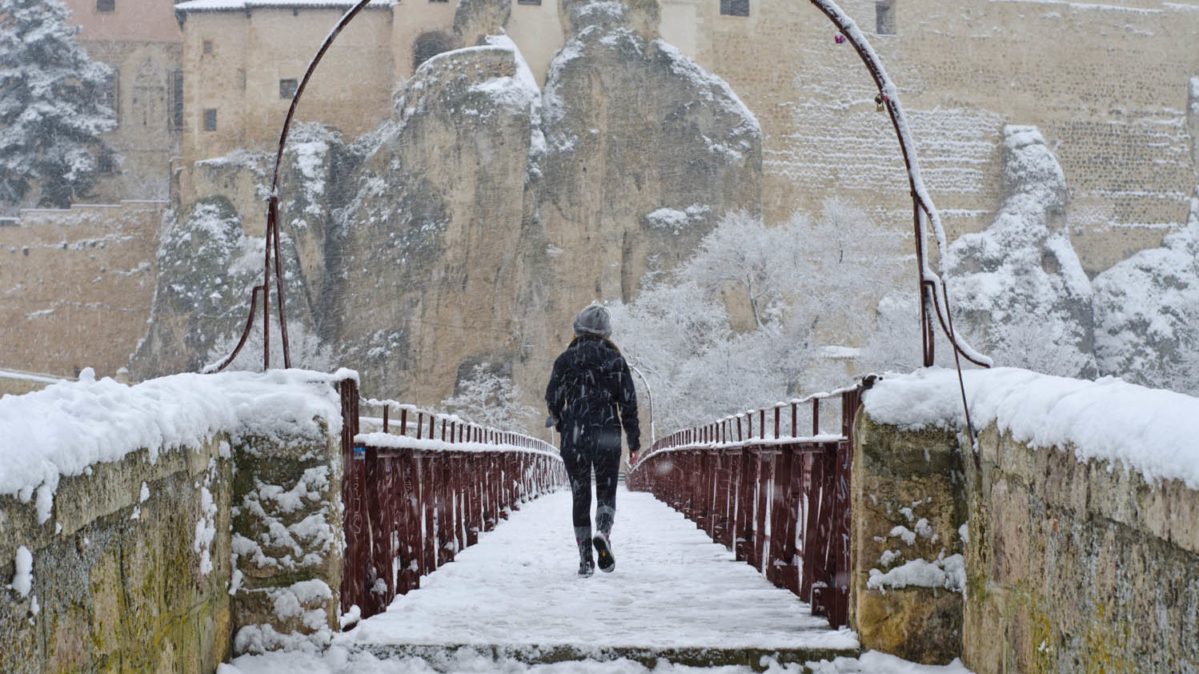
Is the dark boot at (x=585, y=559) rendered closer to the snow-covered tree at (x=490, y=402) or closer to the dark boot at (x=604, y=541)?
the dark boot at (x=604, y=541)

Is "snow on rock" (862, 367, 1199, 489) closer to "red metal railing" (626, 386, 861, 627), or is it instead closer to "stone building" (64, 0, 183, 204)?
"red metal railing" (626, 386, 861, 627)

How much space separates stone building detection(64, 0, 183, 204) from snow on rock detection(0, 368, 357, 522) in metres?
52.4

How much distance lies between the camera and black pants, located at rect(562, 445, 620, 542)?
22.3ft

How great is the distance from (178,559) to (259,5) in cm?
4621

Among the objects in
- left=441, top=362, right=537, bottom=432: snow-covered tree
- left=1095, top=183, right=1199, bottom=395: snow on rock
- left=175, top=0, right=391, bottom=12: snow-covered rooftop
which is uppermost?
left=175, top=0, right=391, bottom=12: snow-covered rooftop

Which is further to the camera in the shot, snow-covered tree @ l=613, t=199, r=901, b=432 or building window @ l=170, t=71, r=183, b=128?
building window @ l=170, t=71, r=183, b=128

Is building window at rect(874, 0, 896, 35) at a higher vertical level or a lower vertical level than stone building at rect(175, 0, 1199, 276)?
higher

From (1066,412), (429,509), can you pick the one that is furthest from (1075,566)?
(429,509)

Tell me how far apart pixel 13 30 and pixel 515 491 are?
151 ft

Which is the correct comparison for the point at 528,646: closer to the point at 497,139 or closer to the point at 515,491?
the point at 515,491

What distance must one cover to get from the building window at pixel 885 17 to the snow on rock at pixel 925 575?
48.1m

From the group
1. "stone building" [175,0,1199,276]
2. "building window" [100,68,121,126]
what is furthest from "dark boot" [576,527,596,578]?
"building window" [100,68,121,126]

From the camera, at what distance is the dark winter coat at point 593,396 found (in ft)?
22.4

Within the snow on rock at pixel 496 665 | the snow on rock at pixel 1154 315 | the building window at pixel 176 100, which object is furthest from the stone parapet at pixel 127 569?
the building window at pixel 176 100
